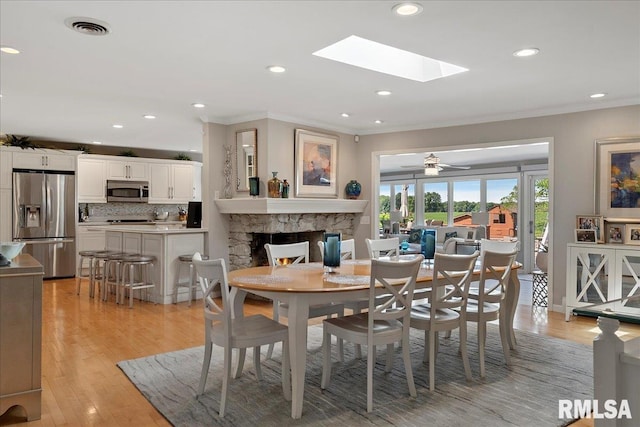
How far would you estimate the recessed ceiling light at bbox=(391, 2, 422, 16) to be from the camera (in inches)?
102

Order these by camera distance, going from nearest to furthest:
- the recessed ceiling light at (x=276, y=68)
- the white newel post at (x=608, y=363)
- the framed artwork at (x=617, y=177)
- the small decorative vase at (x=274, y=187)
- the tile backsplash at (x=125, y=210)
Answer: the white newel post at (x=608, y=363) → the recessed ceiling light at (x=276, y=68) → the framed artwork at (x=617, y=177) → the small decorative vase at (x=274, y=187) → the tile backsplash at (x=125, y=210)

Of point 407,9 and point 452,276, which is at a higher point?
point 407,9

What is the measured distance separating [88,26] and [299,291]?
2.10 meters

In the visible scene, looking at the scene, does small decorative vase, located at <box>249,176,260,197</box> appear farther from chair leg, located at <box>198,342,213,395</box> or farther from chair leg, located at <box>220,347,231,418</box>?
chair leg, located at <box>220,347,231,418</box>

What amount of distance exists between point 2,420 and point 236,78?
297cm

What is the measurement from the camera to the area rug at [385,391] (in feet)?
8.64

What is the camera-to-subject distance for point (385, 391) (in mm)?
3027

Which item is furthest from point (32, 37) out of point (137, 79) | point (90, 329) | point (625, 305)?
point (625, 305)

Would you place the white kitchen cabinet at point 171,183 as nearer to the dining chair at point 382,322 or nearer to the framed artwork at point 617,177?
the dining chair at point 382,322

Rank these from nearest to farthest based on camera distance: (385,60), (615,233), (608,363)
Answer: (608,363), (385,60), (615,233)

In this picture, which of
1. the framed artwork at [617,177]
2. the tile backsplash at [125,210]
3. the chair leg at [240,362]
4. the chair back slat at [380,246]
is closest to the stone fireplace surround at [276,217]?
the chair back slat at [380,246]

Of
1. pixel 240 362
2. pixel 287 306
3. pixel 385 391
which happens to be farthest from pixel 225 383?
pixel 385 391

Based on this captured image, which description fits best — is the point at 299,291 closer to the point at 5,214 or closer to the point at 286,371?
the point at 286,371

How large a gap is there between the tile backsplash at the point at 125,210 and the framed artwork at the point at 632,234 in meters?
7.77
